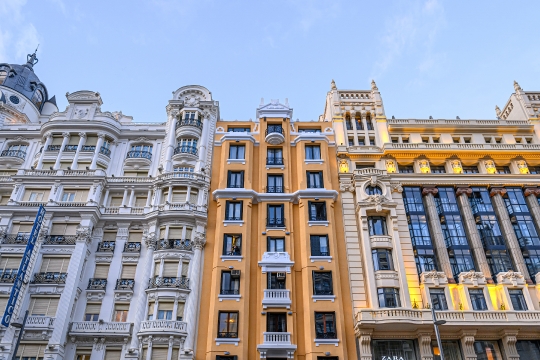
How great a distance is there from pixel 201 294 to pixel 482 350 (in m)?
23.6

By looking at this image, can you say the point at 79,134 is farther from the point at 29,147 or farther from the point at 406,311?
the point at 406,311

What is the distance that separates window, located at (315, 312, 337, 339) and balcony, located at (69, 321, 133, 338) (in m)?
15.3

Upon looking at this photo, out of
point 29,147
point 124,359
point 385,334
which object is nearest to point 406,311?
point 385,334

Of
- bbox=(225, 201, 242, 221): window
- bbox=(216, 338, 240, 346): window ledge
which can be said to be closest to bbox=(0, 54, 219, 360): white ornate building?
bbox=(216, 338, 240, 346): window ledge

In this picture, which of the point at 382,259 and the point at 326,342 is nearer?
the point at 326,342

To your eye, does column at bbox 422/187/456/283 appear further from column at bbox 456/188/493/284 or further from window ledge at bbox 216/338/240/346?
window ledge at bbox 216/338/240/346

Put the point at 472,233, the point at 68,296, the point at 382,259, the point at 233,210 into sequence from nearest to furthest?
the point at 68,296 < the point at 382,259 < the point at 472,233 < the point at 233,210

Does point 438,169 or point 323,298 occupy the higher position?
point 438,169

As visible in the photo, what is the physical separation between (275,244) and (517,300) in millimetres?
21346

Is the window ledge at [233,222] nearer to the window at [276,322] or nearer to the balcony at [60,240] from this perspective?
the window at [276,322]

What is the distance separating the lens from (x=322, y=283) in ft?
121

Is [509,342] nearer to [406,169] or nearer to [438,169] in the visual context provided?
[438,169]

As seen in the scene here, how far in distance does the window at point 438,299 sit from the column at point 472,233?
4605 mm

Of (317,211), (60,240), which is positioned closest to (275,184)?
(317,211)
